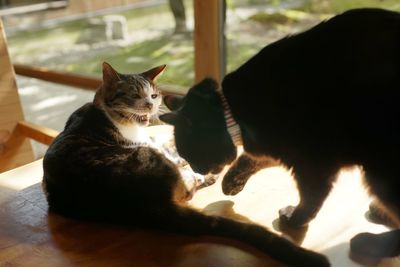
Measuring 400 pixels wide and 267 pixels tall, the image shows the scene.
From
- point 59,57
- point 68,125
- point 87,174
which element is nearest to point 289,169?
point 87,174

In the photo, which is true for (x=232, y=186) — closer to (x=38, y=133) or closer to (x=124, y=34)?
(x=38, y=133)

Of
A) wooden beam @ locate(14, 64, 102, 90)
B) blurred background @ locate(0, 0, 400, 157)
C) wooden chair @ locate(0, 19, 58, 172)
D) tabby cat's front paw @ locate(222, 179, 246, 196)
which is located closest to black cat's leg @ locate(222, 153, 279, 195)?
tabby cat's front paw @ locate(222, 179, 246, 196)

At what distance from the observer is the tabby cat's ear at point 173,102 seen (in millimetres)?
1112

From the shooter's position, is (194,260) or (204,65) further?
(204,65)

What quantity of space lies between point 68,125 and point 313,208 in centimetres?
69

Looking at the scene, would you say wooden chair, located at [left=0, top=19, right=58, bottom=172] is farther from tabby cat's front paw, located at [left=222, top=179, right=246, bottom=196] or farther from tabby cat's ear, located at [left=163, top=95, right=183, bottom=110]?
tabby cat's front paw, located at [left=222, top=179, right=246, bottom=196]

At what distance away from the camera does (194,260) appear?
87cm

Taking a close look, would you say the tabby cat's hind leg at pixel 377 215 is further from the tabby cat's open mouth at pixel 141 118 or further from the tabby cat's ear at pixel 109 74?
the tabby cat's ear at pixel 109 74

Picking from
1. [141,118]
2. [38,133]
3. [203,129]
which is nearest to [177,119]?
[203,129]

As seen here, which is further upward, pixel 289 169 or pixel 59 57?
pixel 289 169

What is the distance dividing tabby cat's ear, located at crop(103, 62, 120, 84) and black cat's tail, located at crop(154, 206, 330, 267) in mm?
451

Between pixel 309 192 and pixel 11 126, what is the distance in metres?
1.32

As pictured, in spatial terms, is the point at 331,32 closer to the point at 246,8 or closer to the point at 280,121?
the point at 280,121

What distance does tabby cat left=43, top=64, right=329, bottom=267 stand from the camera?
0.90m
